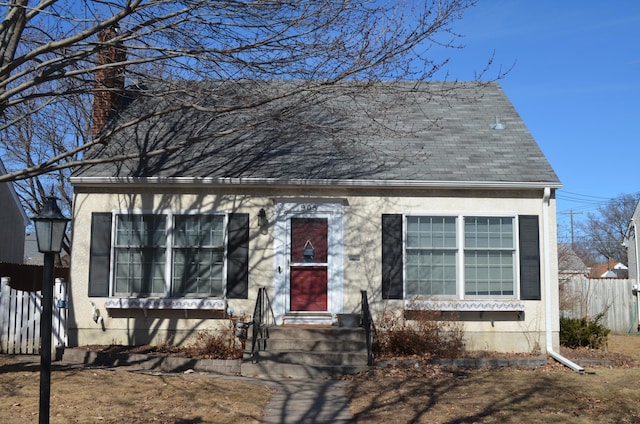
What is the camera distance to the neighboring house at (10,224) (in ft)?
63.6

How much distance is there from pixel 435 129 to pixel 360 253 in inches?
140

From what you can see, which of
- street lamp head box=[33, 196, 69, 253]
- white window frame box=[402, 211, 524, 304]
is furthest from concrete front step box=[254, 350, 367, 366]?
street lamp head box=[33, 196, 69, 253]

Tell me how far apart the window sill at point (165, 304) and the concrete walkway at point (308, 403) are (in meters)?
2.57

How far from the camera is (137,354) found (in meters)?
11.9

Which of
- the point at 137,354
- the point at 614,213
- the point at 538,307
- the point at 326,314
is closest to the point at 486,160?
the point at 538,307

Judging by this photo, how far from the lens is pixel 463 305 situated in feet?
41.4

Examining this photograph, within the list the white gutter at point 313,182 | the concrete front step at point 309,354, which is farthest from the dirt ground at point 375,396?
the white gutter at point 313,182

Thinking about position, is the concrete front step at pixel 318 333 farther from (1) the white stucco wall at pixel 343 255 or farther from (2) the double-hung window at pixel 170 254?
(2) the double-hung window at pixel 170 254

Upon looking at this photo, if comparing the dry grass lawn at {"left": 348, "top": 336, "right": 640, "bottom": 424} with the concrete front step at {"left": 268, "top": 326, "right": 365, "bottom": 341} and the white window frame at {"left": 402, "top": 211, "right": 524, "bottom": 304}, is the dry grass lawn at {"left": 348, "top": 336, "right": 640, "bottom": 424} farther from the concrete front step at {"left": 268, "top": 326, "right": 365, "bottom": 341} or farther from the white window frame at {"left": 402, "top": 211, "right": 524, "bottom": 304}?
the white window frame at {"left": 402, "top": 211, "right": 524, "bottom": 304}

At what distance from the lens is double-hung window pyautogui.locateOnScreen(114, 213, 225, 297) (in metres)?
12.9

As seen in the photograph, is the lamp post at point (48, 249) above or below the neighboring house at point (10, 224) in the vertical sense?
below

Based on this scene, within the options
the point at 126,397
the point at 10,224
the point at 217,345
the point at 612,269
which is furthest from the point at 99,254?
the point at 612,269

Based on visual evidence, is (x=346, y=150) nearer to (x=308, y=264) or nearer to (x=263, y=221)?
(x=263, y=221)

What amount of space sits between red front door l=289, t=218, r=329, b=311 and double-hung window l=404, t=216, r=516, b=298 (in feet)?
5.37
